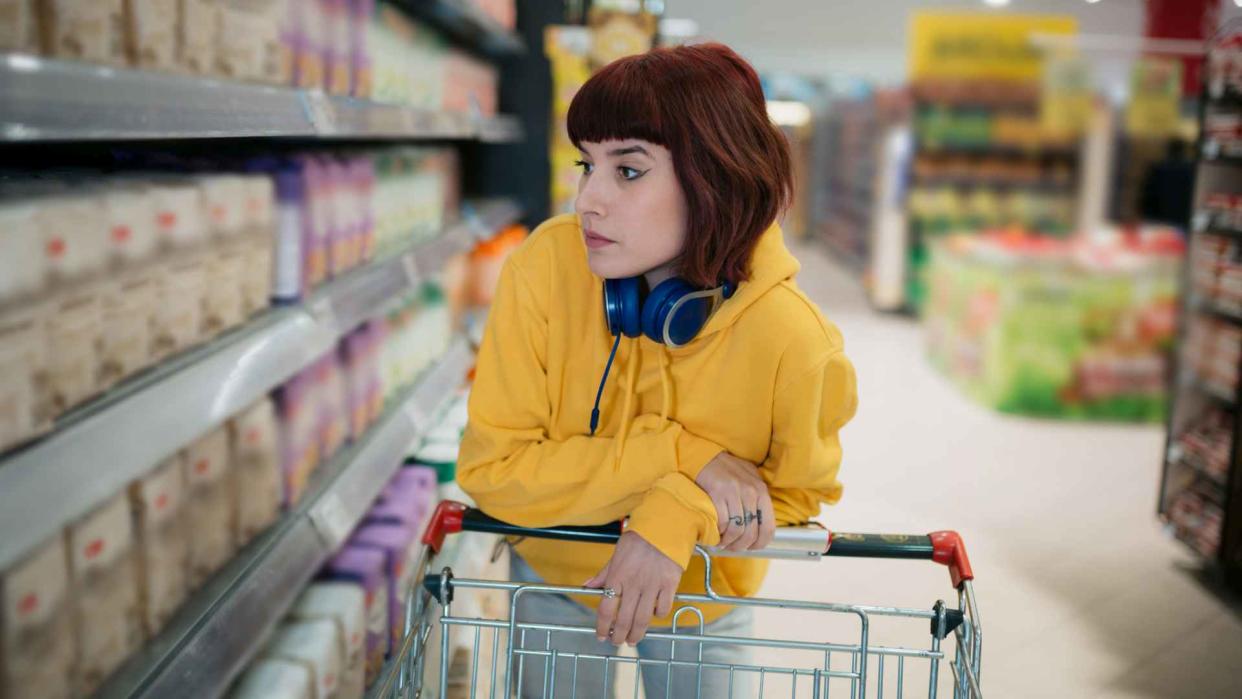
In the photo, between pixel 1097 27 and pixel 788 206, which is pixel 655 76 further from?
pixel 1097 27

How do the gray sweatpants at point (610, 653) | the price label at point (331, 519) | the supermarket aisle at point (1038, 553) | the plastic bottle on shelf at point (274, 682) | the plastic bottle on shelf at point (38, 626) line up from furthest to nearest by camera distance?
the supermarket aisle at point (1038, 553) → the price label at point (331, 519) → the plastic bottle on shelf at point (274, 682) → the gray sweatpants at point (610, 653) → the plastic bottle on shelf at point (38, 626)

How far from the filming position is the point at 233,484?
1.78 m

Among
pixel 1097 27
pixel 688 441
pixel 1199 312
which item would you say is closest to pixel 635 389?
pixel 688 441

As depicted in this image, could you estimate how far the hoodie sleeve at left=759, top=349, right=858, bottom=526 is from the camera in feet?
4.51

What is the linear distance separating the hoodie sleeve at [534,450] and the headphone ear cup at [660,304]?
133 mm

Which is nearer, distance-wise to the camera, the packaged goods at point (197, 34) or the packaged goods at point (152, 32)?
the packaged goods at point (152, 32)

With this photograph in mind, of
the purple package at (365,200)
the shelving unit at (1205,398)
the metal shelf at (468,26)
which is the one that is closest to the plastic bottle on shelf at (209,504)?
the purple package at (365,200)

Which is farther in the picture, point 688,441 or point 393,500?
point 393,500

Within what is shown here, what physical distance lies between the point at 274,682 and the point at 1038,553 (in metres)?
2.86

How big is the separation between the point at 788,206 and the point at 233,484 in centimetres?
101

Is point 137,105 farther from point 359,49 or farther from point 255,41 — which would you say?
point 359,49

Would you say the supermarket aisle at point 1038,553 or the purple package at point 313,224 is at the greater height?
the purple package at point 313,224

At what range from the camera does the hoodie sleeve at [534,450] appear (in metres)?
1.36

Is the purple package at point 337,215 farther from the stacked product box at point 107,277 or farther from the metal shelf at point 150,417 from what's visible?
the stacked product box at point 107,277
